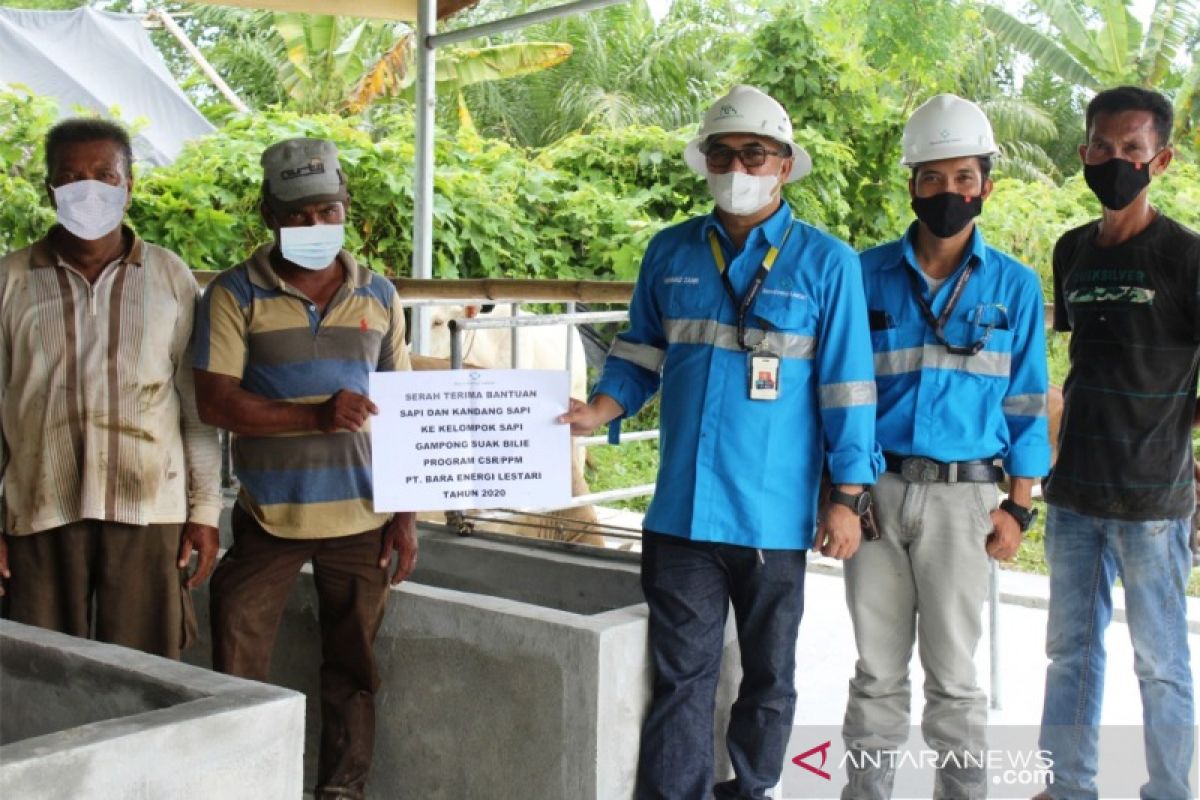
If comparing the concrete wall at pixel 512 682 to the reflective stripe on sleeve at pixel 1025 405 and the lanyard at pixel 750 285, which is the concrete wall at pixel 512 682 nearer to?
the lanyard at pixel 750 285

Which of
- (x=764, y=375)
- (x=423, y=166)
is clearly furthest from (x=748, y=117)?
(x=423, y=166)

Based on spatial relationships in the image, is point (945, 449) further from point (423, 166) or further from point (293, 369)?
point (423, 166)

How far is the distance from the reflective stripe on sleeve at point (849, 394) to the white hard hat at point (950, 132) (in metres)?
0.64

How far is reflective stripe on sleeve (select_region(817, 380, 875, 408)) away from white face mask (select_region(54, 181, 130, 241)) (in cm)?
189

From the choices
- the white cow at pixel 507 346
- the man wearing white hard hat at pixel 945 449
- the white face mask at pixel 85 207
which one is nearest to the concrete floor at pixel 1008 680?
the man wearing white hard hat at pixel 945 449

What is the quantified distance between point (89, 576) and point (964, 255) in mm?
2455

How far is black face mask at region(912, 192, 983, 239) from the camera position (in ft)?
11.8

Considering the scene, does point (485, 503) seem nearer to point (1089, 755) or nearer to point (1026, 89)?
point (1089, 755)

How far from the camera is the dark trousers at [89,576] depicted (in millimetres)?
3645

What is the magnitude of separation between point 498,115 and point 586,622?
1565cm

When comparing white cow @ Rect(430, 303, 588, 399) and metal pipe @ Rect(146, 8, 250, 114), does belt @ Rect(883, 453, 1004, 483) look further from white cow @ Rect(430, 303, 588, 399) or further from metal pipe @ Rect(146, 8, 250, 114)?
metal pipe @ Rect(146, 8, 250, 114)

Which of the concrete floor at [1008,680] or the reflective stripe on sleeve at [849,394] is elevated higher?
the reflective stripe on sleeve at [849,394]

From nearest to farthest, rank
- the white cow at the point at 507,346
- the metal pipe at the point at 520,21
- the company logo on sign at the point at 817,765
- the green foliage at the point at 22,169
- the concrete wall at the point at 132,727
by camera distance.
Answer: the concrete wall at the point at 132,727 < the company logo on sign at the point at 817,765 < the metal pipe at the point at 520,21 < the white cow at the point at 507,346 < the green foliage at the point at 22,169

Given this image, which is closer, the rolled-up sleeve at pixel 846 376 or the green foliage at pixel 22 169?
the rolled-up sleeve at pixel 846 376
